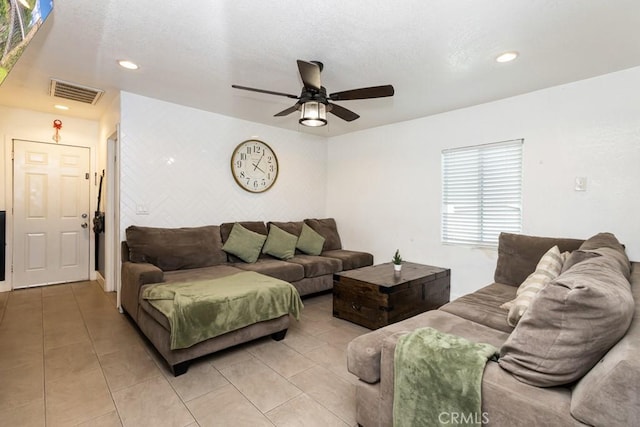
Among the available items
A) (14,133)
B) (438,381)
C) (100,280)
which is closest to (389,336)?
(438,381)

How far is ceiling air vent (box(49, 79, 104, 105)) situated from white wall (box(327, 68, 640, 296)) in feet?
11.4

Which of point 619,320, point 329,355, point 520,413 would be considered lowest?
point 329,355

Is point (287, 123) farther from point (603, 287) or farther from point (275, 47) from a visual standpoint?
point (603, 287)

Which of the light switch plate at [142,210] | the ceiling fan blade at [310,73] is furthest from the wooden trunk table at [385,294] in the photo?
the light switch plate at [142,210]

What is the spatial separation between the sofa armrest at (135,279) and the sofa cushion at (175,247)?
0.48ft

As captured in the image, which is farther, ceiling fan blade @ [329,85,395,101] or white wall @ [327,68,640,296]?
white wall @ [327,68,640,296]

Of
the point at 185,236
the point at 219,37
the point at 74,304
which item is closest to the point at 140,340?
the point at 185,236

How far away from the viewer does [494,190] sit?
358 cm

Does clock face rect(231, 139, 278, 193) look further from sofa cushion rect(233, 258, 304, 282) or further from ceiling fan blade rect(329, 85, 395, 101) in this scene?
ceiling fan blade rect(329, 85, 395, 101)

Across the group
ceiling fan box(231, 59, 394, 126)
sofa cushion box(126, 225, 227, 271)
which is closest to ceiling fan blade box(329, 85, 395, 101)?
ceiling fan box(231, 59, 394, 126)

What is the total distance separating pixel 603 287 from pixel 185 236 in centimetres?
354

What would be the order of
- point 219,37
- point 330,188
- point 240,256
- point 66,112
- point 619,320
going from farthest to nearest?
point 330,188 < point 66,112 < point 240,256 < point 219,37 < point 619,320

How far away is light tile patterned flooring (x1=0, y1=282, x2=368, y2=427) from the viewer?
182 centimetres

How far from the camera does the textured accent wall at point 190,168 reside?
3471mm
